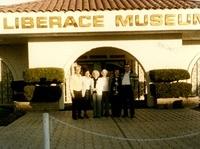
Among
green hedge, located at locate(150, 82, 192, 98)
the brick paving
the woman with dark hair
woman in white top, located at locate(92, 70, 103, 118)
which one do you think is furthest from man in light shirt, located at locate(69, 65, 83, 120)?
green hedge, located at locate(150, 82, 192, 98)

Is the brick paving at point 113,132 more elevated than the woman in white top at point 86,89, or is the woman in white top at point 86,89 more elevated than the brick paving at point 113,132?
the woman in white top at point 86,89

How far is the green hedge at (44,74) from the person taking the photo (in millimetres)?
21188

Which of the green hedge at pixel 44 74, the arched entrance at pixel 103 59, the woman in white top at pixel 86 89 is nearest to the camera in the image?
the woman in white top at pixel 86 89

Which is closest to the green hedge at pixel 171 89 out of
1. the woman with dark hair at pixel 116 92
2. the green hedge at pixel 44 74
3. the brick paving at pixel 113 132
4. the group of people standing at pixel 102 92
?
the brick paving at pixel 113 132

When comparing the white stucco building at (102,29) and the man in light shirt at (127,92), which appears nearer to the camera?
the man in light shirt at (127,92)

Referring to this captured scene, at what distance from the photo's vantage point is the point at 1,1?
29.9 metres

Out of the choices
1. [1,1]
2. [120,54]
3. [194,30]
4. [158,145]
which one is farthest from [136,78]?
[158,145]

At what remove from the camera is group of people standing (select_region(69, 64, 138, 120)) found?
1777 cm

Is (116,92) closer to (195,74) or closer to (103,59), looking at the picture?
(103,59)

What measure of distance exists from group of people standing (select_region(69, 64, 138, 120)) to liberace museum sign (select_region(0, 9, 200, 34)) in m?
3.42

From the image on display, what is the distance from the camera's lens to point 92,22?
70.0 feet

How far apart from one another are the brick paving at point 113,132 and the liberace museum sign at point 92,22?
12.0 feet

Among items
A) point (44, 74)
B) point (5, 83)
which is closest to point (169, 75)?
point (44, 74)

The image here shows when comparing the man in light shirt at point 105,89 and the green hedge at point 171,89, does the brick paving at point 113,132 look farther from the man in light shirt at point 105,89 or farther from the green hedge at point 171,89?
the green hedge at point 171,89
